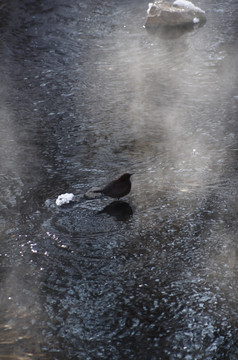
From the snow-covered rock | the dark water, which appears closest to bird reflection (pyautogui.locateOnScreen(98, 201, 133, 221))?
the dark water

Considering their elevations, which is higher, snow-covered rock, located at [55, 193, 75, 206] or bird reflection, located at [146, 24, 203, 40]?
bird reflection, located at [146, 24, 203, 40]

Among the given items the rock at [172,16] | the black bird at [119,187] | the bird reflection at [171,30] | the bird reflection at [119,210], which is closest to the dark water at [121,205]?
the bird reflection at [119,210]

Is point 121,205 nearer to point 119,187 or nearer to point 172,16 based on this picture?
point 119,187

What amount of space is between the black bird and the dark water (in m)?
0.13

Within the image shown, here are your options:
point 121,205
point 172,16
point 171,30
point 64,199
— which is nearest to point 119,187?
point 121,205

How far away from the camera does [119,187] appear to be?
13.8ft

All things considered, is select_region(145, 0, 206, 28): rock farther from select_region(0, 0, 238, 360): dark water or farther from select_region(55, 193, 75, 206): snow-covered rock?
select_region(55, 193, 75, 206): snow-covered rock

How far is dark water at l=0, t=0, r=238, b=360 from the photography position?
3.06 m

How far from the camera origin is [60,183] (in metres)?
4.73

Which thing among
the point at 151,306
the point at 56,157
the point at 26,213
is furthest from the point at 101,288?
the point at 56,157

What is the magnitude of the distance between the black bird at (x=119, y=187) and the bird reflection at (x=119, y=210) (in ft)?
0.29

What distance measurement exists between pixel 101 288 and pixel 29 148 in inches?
102

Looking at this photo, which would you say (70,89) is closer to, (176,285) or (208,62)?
(208,62)

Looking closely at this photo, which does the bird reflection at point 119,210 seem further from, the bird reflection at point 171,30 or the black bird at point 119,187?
the bird reflection at point 171,30
